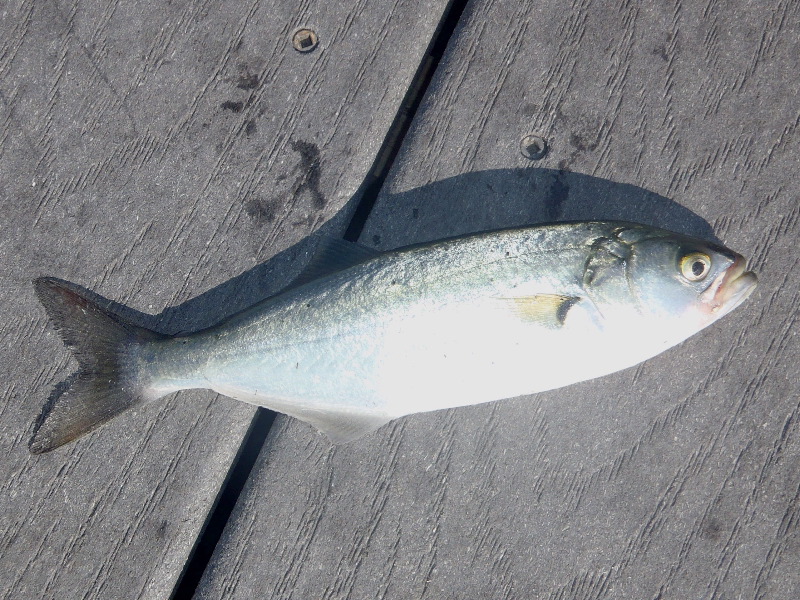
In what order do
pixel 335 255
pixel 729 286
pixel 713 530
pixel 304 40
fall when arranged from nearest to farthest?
pixel 729 286 < pixel 335 255 < pixel 713 530 < pixel 304 40

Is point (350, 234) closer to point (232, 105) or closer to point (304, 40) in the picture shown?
point (232, 105)

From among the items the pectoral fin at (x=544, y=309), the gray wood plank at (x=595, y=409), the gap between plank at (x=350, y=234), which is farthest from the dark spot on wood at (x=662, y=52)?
Answer: the pectoral fin at (x=544, y=309)

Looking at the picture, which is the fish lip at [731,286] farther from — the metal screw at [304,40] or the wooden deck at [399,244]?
the metal screw at [304,40]

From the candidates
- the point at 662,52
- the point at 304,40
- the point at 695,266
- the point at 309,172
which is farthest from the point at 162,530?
the point at 662,52

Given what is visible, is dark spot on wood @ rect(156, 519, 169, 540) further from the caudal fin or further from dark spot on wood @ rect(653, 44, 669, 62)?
dark spot on wood @ rect(653, 44, 669, 62)

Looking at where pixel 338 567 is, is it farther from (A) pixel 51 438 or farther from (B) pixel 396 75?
(B) pixel 396 75

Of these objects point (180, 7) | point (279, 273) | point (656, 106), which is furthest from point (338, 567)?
point (180, 7)
